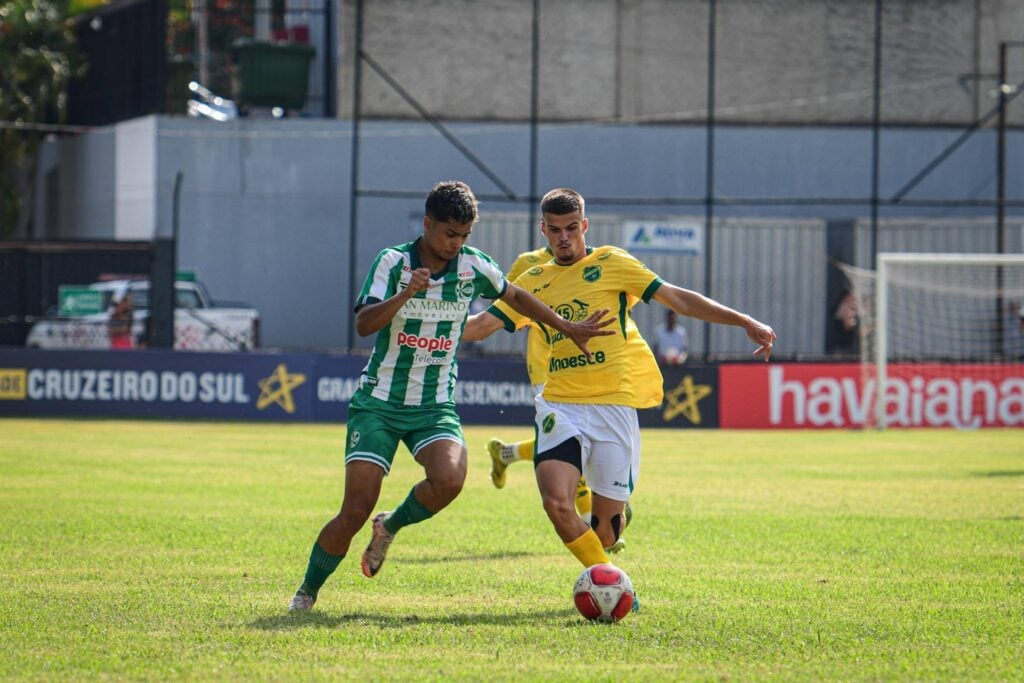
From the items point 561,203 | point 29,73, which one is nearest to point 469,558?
point 561,203

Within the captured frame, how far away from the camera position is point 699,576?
904 cm

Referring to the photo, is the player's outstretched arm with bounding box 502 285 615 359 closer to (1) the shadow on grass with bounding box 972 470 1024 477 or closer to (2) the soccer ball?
(2) the soccer ball

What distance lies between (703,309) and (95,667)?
12.2 ft

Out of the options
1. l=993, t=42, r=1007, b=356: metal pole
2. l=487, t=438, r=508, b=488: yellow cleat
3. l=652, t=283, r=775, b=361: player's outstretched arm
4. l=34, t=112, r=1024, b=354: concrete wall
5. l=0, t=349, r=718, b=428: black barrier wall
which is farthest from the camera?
l=34, t=112, r=1024, b=354: concrete wall

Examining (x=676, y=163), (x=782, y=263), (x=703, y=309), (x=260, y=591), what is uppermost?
(x=676, y=163)

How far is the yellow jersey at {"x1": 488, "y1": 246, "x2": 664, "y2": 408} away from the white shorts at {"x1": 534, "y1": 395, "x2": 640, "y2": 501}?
0.20 feet

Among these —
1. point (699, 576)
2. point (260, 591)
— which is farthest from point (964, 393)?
point (260, 591)

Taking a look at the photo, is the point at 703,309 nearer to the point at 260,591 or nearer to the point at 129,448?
the point at 260,591

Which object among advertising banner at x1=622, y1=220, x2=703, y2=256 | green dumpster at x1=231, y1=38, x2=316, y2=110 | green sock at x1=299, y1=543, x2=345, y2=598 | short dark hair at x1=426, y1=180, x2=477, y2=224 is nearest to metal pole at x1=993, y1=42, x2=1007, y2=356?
advertising banner at x1=622, y1=220, x2=703, y2=256

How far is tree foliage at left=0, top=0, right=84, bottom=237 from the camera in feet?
120

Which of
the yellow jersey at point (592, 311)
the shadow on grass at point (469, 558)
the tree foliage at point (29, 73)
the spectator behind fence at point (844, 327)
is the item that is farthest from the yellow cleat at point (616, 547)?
the tree foliage at point (29, 73)

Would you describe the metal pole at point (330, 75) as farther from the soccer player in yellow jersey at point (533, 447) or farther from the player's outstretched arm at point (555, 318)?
the player's outstretched arm at point (555, 318)

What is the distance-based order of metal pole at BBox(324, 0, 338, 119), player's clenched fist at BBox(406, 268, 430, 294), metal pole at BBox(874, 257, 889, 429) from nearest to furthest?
player's clenched fist at BBox(406, 268, 430, 294), metal pole at BBox(874, 257, 889, 429), metal pole at BBox(324, 0, 338, 119)

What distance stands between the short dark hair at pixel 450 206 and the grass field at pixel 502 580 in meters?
1.95
